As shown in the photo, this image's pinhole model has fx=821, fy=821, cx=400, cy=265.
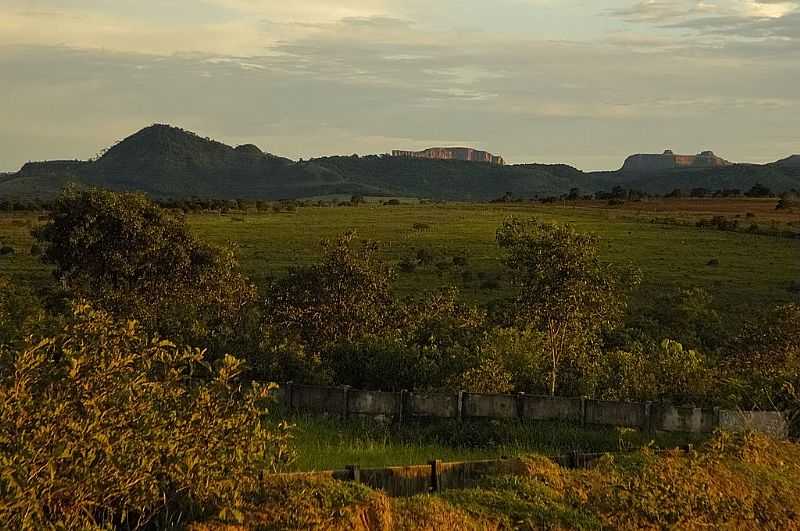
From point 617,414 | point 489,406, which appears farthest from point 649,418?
point 489,406

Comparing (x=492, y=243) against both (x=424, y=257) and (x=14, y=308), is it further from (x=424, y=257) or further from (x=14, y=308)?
(x=14, y=308)

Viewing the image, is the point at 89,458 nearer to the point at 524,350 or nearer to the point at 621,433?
the point at 621,433

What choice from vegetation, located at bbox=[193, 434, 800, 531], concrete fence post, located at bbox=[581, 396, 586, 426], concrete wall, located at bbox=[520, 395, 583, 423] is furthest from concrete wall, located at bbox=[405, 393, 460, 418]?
vegetation, located at bbox=[193, 434, 800, 531]

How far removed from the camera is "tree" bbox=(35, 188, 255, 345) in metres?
26.6

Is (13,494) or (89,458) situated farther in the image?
(89,458)

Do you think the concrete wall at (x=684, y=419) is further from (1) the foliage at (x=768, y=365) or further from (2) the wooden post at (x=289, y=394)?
(2) the wooden post at (x=289, y=394)

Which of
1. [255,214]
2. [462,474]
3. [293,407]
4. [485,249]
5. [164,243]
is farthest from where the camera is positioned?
[255,214]

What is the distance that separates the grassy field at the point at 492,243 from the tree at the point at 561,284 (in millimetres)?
14736

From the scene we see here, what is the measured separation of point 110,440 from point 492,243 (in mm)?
68421

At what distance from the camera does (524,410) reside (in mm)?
15406

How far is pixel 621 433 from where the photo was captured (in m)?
13.5

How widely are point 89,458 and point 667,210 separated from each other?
114425 mm

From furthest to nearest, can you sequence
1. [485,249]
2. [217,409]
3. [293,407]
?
1. [485,249]
2. [293,407]
3. [217,409]

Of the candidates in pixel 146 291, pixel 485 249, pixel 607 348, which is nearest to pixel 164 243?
pixel 146 291
